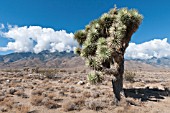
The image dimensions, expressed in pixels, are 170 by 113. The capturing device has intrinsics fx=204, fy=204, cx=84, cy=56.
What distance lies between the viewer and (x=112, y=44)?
13195 mm

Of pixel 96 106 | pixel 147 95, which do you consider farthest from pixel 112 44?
pixel 147 95

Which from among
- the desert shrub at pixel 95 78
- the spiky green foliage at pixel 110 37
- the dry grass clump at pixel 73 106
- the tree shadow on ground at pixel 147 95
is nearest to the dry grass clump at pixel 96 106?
the dry grass clump at pixel 73 106

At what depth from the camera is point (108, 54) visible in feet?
42.4

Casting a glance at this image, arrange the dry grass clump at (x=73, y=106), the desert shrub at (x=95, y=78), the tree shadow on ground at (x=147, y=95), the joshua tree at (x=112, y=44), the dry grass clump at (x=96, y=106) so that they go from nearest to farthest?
the dry grass clump at (x=73, y=106) < the dry grass clump at (x=96, y=106) < the desert shrub at (x=95, y=78) < the joshua tree at (x=112, y=44) < the tree shadow on ground at (x=147, y=95)

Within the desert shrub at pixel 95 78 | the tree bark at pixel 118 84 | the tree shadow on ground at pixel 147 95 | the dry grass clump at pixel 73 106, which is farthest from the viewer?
the tree shadow on ground at pixel 147 95

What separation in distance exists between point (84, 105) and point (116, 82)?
2.76 meters

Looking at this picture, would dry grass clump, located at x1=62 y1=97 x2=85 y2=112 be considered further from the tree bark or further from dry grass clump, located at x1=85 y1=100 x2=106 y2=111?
the tree bark

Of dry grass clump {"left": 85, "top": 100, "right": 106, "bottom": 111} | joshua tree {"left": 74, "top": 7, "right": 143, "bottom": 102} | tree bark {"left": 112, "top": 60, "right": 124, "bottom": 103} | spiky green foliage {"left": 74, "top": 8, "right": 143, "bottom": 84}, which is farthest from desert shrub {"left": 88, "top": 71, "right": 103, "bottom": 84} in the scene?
dry grass clump {"left": 85, "top": 100, "right": 106, "bottom": 111}

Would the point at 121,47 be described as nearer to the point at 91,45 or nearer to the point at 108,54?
the point at 108,54

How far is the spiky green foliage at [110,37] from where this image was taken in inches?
516

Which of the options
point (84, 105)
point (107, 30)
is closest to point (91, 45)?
point (107, 30)

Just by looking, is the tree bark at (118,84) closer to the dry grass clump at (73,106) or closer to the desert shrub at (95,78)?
the desert shrub at (95,78)

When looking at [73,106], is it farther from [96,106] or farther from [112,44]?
[112,44]

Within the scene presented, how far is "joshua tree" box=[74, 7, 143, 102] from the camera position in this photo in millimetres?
13109
